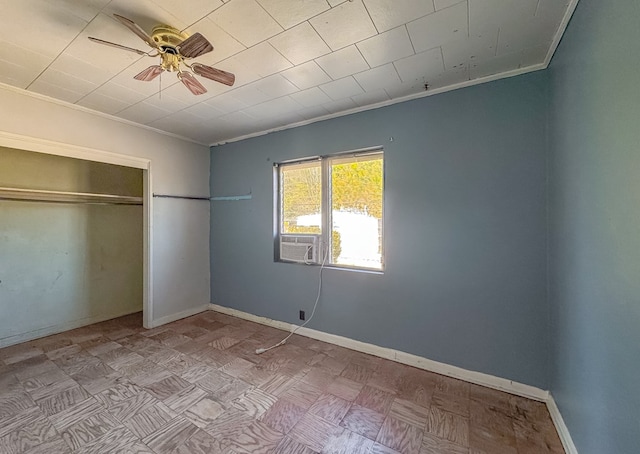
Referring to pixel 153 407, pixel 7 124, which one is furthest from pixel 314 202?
pixel 7 124

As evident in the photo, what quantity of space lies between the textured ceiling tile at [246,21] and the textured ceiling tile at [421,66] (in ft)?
3.14

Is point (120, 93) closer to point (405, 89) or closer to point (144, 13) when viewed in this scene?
point (144, 13)

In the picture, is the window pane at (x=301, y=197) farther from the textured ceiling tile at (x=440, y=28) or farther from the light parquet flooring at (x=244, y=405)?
the textured ceiling tile at (x=440, y=28)

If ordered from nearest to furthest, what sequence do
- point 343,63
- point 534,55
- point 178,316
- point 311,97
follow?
point 534,55 → point 343,63 → point 311,97 → point 178,316

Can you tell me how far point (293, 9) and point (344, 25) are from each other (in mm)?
320

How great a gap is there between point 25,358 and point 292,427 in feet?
9.29

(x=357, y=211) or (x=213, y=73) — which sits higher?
(x=213, y=73)

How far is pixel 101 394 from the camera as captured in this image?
2.02 meters

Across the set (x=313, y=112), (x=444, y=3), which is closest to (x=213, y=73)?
(x=313, y=112)

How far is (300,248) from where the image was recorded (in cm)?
319

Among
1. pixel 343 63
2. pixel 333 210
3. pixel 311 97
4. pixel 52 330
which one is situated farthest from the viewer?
pixel 52 330

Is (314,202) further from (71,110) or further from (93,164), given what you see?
(93,164)

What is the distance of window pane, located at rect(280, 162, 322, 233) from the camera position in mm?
3115

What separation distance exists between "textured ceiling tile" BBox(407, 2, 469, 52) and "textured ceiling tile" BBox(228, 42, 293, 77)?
89 centimetres
